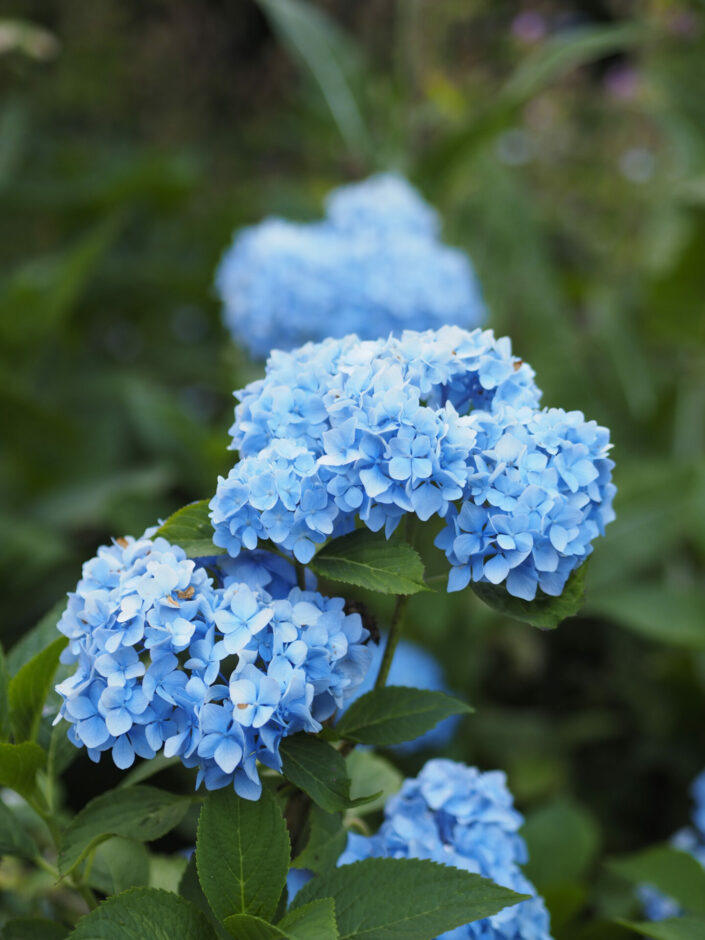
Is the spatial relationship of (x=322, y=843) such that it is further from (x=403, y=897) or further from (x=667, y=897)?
(x=667, y=897)

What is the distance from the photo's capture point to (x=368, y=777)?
100 centimetres

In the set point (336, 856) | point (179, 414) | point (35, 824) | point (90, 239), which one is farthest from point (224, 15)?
point (336, 856)

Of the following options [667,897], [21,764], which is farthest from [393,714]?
[667,897]

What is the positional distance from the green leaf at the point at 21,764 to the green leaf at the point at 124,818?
0.17 ft

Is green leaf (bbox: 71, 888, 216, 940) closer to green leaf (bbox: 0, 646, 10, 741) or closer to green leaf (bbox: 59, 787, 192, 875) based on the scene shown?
green leaf (bbox: 59, 787, 192, 875)

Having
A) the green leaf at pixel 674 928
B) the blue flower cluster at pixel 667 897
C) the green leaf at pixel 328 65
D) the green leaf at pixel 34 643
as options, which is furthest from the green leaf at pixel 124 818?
the green leaf at pixel 328 65

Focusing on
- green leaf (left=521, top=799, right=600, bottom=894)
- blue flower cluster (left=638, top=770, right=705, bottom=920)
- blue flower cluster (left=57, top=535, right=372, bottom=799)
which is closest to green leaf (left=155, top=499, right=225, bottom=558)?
blue flower cluster (left=57, top=535, right=372, bottom=799)

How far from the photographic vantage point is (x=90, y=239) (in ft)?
8.18

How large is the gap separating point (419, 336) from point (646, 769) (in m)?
1.69

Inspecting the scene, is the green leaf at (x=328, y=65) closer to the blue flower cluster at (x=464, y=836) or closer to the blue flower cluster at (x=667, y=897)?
the blue flower cluster at (x=667, y=897)

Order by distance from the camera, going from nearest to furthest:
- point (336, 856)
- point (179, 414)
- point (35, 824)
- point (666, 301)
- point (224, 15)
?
point (336, 856), point (35, 824), point (179, 414), point (666, 301), point (224, 15)

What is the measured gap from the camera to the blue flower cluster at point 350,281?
207 cm

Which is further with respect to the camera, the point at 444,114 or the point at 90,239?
the point at 444,114

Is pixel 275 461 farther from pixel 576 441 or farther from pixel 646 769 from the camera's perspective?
pixel 646 769
